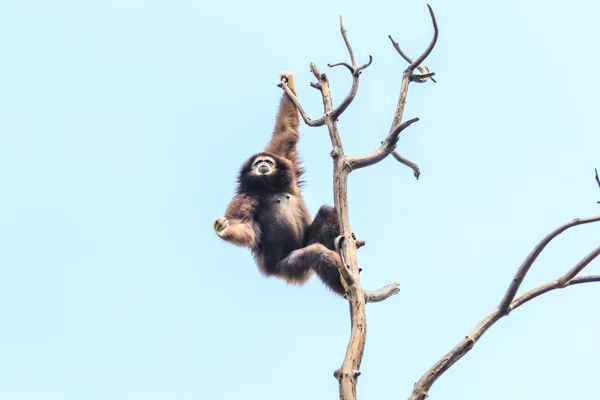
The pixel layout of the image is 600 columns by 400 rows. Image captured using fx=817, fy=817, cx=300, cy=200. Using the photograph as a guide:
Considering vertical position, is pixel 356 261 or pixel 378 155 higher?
pixel 378 155

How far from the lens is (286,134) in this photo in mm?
16891

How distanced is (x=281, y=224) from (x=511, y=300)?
5753 millimetres

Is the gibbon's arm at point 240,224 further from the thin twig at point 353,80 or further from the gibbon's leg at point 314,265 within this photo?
the thin twig at point 353,80

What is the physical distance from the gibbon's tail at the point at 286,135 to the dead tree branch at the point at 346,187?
12.7 ft

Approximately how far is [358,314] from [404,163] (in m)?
4.11

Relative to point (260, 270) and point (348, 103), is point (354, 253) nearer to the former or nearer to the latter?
point (348, 103)

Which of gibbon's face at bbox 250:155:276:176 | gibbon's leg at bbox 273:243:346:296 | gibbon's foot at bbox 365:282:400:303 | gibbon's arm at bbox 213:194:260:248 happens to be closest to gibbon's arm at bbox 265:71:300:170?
gibbon's face at bbox 250:155:276:176

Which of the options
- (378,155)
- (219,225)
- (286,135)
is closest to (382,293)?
(378,155)

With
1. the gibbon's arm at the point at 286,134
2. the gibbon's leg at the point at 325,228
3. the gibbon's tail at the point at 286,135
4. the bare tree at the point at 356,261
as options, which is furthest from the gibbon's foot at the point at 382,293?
the gibbon's arm at the point at 286,134

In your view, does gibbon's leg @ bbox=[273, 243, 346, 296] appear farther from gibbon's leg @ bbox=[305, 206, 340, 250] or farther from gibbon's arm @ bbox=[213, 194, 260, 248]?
gibbon's arm @ bbox=[213, 194, 260, 248]

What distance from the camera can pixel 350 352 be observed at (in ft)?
32.0

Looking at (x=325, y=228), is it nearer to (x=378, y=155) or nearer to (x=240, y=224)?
(x=240, y=224)

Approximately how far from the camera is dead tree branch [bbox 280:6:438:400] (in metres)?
9.69

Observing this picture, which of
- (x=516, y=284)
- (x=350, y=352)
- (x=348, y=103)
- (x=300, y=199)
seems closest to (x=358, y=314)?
(x=350, y=352)
